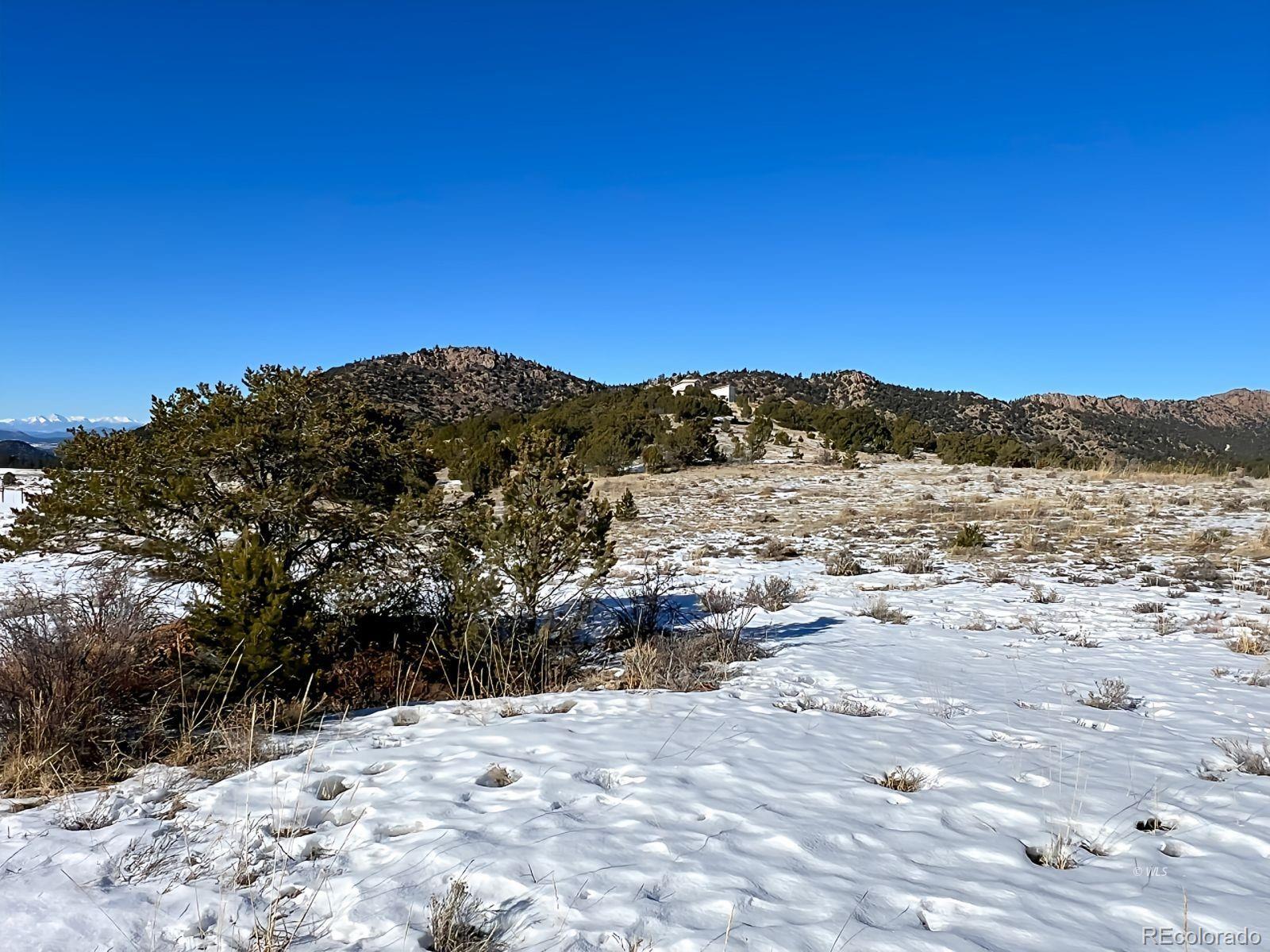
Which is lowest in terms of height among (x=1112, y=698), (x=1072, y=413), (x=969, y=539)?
(x=1112, y=698)

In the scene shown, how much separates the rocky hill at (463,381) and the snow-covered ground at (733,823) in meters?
43.6

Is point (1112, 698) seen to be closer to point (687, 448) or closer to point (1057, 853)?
point (1057, 853)

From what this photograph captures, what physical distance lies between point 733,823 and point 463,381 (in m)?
58.5

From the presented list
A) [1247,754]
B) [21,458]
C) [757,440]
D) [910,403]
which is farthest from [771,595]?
[910,403]

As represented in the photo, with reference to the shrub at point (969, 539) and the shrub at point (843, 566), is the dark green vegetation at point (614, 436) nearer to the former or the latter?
the shrub at point (843, 566)

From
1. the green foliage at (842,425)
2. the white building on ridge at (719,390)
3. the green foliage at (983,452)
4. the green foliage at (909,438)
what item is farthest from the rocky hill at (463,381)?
the green foliage at (983,452)

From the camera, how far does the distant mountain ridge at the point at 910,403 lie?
173 feet

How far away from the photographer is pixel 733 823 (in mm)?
3191

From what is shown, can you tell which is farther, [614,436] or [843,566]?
[614,436]

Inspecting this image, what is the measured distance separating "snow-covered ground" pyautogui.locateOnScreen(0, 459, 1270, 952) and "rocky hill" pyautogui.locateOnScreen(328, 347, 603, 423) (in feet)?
143

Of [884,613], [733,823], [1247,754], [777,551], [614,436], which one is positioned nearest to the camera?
[733,823]

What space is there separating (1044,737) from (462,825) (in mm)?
3882

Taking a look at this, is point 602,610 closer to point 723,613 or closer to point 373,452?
point 723,613

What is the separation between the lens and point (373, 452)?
6.70m
